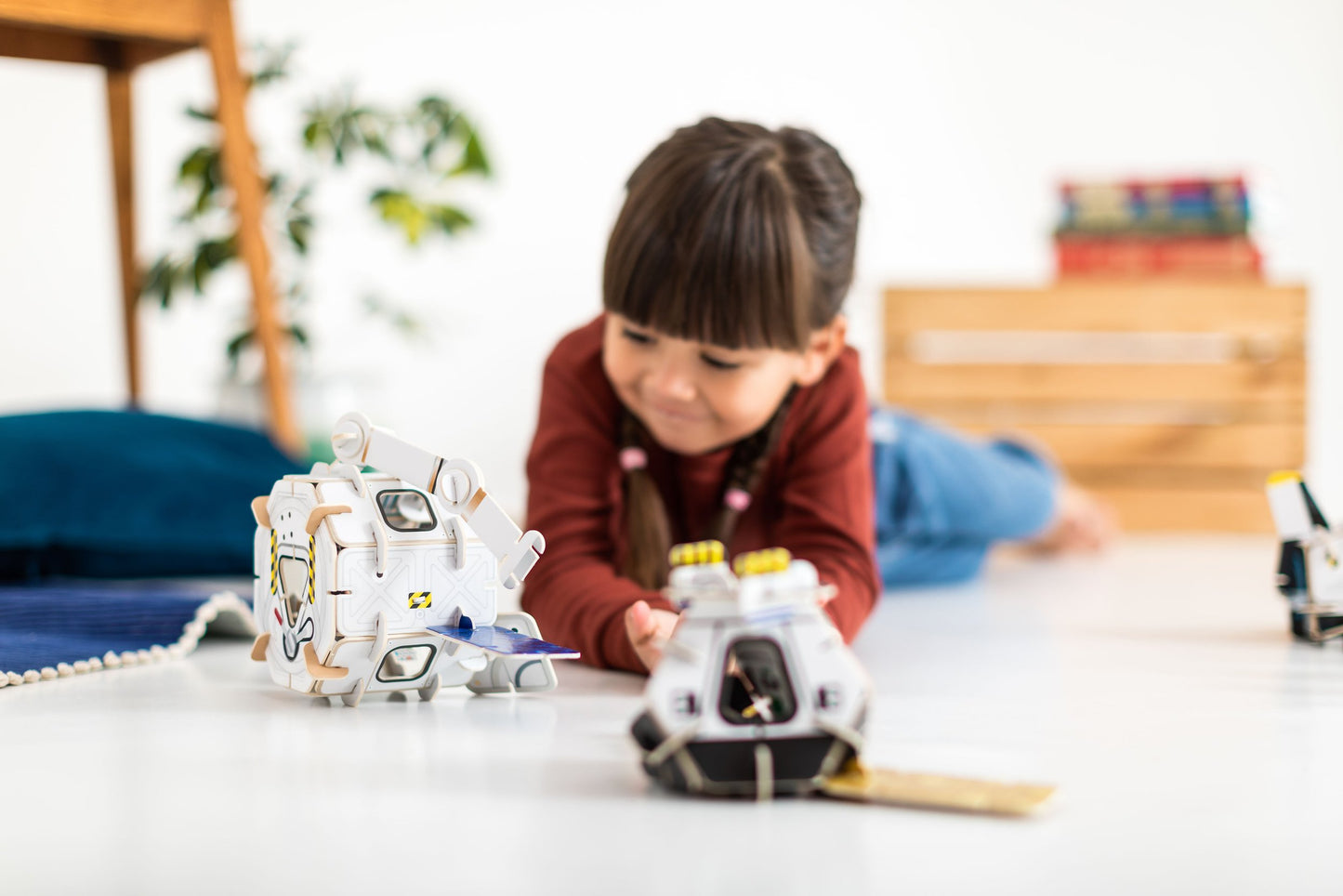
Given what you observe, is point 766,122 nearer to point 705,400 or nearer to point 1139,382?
point 1139,382

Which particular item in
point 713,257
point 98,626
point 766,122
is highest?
point 766,122

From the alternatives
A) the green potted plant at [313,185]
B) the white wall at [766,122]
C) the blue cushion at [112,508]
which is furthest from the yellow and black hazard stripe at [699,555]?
the white wall at [766,122]

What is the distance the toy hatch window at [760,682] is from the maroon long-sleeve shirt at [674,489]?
37 cm

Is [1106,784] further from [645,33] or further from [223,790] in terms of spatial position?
[645,33]

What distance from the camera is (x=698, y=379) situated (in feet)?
3.26

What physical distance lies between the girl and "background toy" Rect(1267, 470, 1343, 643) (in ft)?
1.08

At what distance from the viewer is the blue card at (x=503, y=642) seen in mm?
778

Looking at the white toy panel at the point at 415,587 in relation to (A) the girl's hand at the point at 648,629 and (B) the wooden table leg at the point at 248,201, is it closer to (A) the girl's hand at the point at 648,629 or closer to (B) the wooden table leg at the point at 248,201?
(A) the girl's hand at the point at 648,629

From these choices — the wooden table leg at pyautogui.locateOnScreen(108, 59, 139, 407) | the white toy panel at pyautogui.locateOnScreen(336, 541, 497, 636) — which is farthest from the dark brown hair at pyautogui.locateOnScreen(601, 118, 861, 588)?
the wooden table leg at pyautogui.locateOnScreen(108, 59, 139, 407)

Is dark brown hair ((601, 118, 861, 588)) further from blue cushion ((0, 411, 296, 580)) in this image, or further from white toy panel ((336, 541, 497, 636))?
blue cushion ((0, 411, 296, 580))

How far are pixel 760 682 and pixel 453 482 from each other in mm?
222

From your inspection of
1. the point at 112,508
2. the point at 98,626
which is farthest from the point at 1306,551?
the point at 112,508

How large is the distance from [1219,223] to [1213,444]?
1.32ft

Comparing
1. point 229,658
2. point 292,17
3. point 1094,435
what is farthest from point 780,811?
point 292,17
